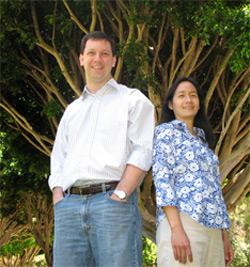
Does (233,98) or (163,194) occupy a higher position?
(233,98)

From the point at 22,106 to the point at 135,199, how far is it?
740cm

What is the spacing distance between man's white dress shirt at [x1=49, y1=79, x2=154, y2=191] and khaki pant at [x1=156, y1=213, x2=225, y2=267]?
0.39 m

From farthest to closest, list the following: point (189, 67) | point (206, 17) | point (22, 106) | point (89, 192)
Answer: point (22, 106) → point (189, 67) → point (206, 17) → point (89, 192)

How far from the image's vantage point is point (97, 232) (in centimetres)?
291

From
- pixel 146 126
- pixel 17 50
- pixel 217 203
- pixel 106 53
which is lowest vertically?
pixel 217 203

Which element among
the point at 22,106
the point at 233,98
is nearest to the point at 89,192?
the point at 233,98

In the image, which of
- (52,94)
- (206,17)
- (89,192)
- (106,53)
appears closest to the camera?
(89,192)

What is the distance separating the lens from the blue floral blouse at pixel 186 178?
3.03 m

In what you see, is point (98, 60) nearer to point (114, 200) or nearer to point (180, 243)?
point (114, 200)

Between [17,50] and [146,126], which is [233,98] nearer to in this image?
[17,50]

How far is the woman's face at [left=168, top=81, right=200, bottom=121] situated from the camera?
134 inches

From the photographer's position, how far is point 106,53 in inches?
127

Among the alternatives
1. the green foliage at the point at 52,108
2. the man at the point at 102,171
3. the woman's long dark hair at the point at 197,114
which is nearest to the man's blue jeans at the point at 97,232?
the man at the point at 102,171

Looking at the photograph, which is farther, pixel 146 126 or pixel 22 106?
pixel 22 106
